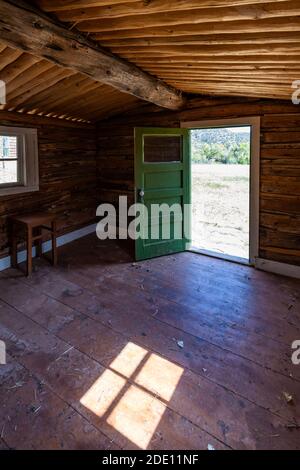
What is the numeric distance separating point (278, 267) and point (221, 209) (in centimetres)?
357

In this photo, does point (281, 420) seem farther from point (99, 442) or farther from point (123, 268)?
point (123, 268)

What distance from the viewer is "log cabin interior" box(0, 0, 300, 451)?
6.47 ft

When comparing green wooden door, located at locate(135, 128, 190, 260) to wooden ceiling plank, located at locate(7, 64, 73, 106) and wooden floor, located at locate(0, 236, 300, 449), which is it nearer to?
wooden floor, located at locate(0, 236, 300, 449)

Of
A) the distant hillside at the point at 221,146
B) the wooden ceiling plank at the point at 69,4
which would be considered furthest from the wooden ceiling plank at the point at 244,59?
the distant hillside at the point at 221,146

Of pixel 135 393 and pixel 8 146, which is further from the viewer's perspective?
pixel 8 146

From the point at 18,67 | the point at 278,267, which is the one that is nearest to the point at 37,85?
the point at 18,67

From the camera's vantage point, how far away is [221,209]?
7.75 m

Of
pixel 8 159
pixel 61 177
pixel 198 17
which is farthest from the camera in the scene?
pixel 61 177

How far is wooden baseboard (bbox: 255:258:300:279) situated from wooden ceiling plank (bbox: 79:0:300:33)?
3.20 metres

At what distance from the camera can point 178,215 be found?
5105 mm

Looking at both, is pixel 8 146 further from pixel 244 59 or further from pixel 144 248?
pixel 244 59

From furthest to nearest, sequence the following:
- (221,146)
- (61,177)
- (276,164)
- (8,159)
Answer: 1. (221,146)
2. (61,177)
3. (8,159)
4. (276,164)

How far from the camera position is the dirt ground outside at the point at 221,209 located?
5.71 meters

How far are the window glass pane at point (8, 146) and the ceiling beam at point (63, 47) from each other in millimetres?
2178
